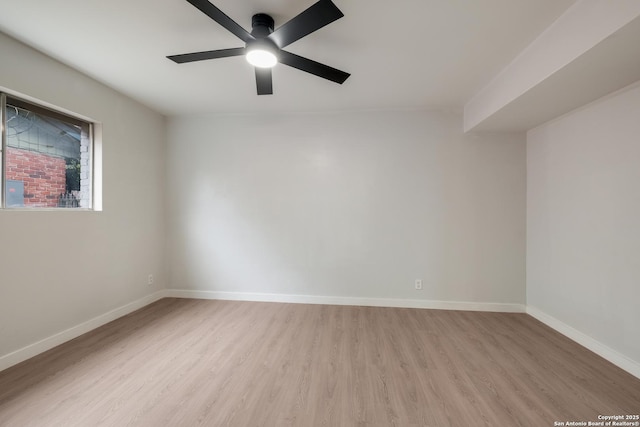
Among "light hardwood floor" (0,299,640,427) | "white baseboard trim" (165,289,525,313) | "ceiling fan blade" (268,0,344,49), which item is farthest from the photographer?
"white baseboard trim" (165,289,525,313)

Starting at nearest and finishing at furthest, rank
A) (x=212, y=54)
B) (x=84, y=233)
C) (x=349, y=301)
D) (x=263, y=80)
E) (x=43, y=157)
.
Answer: (x=212, y=54), (x=263, y=80), (x=43, y=157), (x=84, y=233), (x=349, y=301)

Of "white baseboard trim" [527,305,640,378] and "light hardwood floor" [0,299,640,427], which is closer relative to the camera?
"light hardwood floor" [0,299,640,427]

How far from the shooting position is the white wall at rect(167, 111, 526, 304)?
3.21 metres

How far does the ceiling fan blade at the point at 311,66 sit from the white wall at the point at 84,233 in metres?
2.22

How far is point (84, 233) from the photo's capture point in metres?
2.58

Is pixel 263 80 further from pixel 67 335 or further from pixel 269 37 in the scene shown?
pixel 67 335

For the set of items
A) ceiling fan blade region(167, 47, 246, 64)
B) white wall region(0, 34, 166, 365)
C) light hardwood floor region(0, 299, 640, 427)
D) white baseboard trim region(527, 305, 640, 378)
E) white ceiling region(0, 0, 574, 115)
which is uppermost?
white ceiling region(0, 0, 574, 115)

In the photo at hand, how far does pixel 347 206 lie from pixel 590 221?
243 cm

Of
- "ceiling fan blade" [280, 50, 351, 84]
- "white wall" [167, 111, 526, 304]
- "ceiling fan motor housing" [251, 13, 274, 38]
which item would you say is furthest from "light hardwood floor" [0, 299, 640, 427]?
"ceiling fan motor housing" [251, 13, 274, 38]

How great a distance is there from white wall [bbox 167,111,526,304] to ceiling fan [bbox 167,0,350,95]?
1.48 meters

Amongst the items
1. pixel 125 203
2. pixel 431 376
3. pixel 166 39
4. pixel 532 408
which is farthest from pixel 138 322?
Result: pixel 532 408

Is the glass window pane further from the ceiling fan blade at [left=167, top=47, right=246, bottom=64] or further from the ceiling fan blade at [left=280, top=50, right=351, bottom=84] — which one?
the ceiling fan blade at [left=280, top=50, right=351, bottom=84]

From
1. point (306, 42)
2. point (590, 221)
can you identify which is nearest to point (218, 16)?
point (306, 42)

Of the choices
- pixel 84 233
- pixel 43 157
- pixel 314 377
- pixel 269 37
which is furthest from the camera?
pixel 84 233
